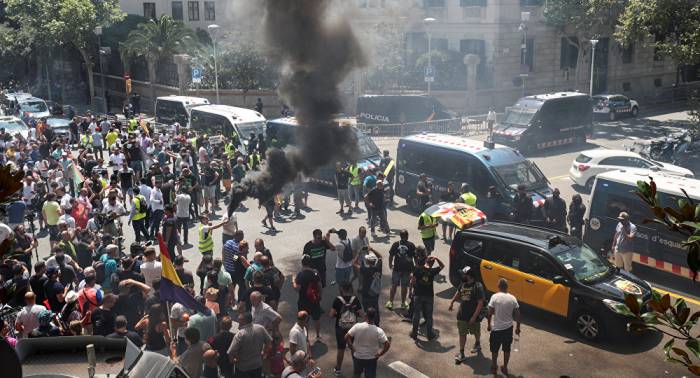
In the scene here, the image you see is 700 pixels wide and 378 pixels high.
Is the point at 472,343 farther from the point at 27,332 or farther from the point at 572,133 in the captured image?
the point at 572,133

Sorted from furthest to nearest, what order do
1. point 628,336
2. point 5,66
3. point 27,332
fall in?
point 5,66 → point 628,336 → point 27,332

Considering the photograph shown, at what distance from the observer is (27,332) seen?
31.0 feet

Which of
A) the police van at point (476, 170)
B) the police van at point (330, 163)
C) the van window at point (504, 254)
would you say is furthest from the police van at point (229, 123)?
the van window at point (504, 254)

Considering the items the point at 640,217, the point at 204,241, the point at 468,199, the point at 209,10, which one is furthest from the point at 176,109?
the point at 209,10

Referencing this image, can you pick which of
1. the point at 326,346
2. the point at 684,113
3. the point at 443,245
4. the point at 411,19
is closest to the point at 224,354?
the point at 326,346

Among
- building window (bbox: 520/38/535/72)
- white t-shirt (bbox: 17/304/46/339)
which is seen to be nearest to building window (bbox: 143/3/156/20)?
building window (bbox: 520/38/535/72)

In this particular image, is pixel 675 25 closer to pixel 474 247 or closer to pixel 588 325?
pixel 474 247

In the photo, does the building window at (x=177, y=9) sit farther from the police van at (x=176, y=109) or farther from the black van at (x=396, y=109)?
the black van at (x=396, y=109)

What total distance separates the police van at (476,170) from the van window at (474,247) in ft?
15.6

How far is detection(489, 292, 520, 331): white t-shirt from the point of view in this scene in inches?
381

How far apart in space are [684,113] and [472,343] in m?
34.9

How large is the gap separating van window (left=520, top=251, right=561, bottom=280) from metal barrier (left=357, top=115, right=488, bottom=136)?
68.5ft

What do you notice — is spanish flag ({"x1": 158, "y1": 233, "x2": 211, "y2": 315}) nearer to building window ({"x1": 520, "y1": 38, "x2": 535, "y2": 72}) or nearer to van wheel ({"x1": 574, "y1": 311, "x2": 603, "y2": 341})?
van wheel ({"x1": 574, "y1": 311, "x2": 603, "y2": 341})

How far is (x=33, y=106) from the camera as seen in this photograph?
36.1 meters
